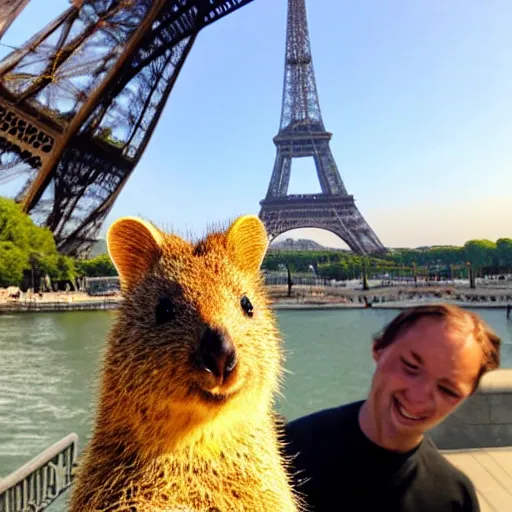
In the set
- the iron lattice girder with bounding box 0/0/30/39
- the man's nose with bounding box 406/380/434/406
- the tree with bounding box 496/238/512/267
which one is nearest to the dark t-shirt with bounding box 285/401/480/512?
the man's nose with bounding box 406/380/434/406

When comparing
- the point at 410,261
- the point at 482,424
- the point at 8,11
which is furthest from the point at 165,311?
the point at 410,261

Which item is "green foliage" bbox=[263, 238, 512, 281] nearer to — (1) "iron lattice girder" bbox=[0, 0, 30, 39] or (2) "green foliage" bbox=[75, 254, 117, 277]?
(2) "green foliage" bbox=[75, 254, 117, 277]

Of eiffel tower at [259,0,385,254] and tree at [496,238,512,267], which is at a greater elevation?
eiffel tower at [259,0,385,254]

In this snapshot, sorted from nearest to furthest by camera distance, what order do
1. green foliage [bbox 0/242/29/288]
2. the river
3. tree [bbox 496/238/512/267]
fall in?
the river < green foliage [bbox 0/242/29/288] < tree [bbox 496/238/512/267]

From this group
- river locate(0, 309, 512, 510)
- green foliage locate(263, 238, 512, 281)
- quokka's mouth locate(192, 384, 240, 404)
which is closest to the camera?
quokka's mouth locate(192, 384, 240, 404)

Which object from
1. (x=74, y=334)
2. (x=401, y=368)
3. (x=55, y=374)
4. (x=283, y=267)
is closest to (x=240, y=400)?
(x=401, y=368)

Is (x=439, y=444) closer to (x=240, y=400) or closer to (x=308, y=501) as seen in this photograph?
(x=308, y=501)

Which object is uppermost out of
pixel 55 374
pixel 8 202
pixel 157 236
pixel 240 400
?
pixel 8 202
